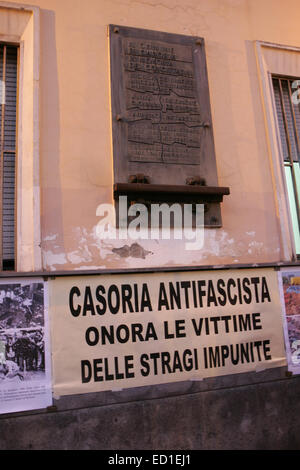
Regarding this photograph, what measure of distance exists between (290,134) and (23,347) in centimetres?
414

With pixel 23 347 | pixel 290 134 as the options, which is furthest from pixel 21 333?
pixel 290 134

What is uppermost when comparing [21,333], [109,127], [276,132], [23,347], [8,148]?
[276,132]

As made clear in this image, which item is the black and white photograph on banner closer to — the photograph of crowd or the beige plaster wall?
the photograph of crowd

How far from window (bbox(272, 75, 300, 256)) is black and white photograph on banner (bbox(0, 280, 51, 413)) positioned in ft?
10.5

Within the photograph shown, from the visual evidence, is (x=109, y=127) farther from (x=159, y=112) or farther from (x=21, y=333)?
(x=21, y=333)

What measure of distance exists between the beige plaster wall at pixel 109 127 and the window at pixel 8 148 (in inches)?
13.2

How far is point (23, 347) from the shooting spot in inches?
134

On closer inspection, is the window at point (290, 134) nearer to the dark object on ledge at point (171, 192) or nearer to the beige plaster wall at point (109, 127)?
the beige plaster wall at point (109, 127)

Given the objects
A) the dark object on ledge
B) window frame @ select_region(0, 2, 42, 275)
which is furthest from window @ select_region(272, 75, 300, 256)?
window frame @ select_region(0, 2, 42, 275)

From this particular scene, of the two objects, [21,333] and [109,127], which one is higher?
[109,127]

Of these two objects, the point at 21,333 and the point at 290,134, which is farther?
the point at 290,134

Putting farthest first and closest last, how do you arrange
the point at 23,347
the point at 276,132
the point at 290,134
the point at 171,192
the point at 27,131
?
the point at 290,134, the point at 276,132, the point at 171,192, the point at 27,131, the point at 23,347

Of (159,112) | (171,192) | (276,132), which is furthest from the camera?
(276,132)

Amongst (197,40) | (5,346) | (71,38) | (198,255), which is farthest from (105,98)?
(5,346)
